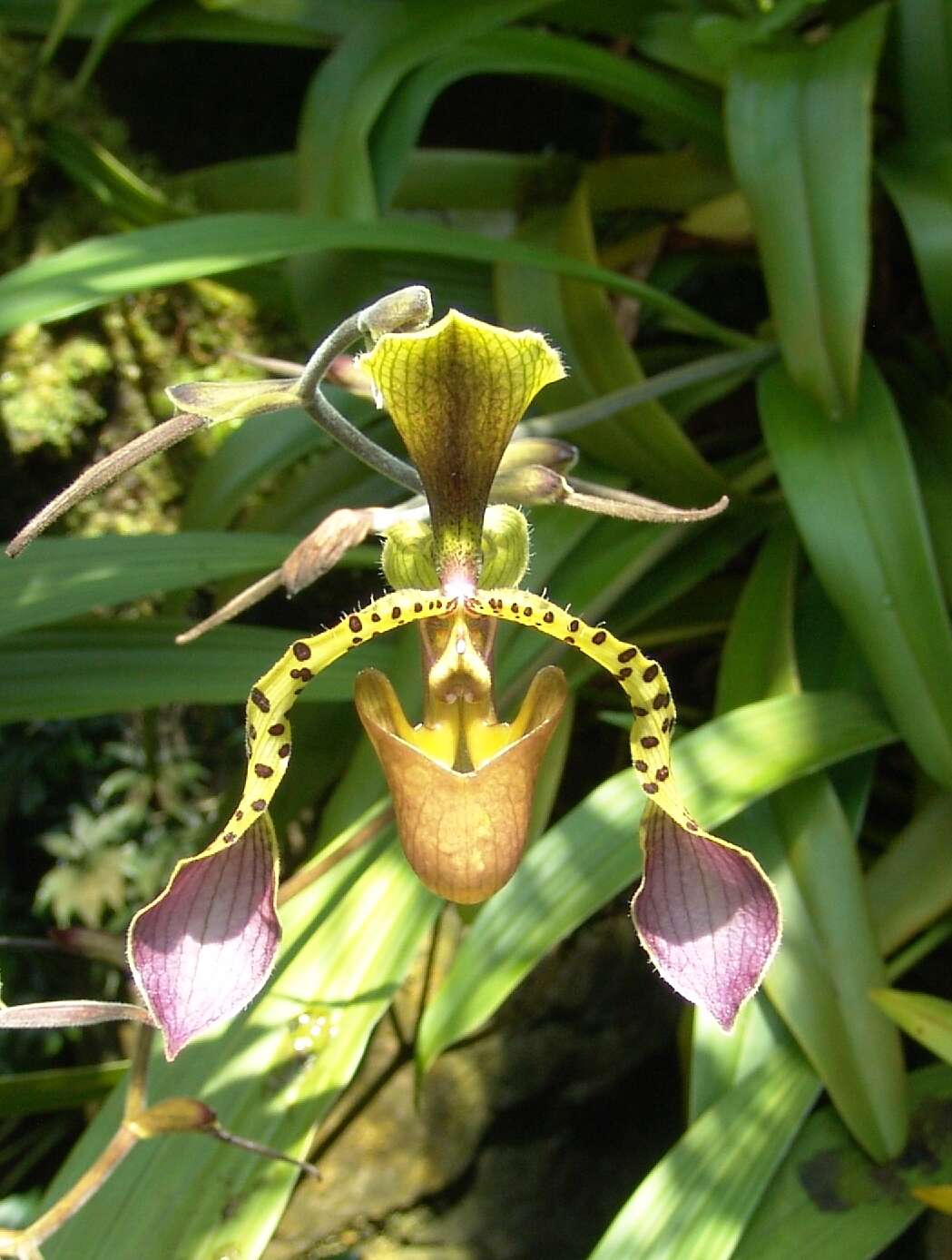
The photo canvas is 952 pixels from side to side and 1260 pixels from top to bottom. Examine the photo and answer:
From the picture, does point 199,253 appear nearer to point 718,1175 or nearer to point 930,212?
point 930,212

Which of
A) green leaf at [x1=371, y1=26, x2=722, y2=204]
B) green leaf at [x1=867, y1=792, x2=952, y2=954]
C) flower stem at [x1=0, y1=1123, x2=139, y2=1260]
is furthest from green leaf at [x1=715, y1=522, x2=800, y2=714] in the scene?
flower stem at [x1=0, y1=1123, x2=139, y2=1260]

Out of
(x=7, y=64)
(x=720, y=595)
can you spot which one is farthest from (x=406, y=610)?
(x=7, y=64)

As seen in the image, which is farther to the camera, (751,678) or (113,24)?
(113,24)

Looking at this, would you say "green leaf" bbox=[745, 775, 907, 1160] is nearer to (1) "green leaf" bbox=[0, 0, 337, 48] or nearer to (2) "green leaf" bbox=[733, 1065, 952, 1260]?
(2) "green leaf" bbox=[733, 1065, 952, 1260]

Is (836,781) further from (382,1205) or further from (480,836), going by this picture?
(382,1205)

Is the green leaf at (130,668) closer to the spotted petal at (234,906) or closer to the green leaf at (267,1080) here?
the green leaf at (267,1080)

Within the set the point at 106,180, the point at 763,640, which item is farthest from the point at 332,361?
the point at 106,180

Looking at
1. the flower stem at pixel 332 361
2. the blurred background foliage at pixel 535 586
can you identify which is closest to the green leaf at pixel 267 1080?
the blurred background foliage at pixel 535 586
